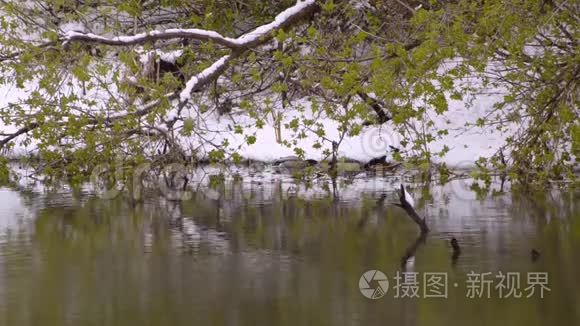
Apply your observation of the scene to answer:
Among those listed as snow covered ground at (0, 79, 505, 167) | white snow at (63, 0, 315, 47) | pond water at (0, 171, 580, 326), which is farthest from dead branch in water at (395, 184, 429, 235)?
snow covered ground at (0, 79, 505, 167)

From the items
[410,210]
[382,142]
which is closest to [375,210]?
[410,210]

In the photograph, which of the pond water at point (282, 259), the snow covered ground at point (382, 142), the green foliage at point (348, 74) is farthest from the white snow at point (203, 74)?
the snow covered ground at point (382, 142)

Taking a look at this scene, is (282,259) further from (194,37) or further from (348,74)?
(194,37)

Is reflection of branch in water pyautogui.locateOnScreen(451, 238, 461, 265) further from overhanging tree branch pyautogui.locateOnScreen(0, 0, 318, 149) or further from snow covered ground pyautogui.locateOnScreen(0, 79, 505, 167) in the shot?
snow covered ground pyautogui.locateOnScreen(0, 79, 505, 167)

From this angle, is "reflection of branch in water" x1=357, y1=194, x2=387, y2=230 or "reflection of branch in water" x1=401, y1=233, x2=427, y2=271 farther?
"reflection of branch in water" x1=357, y1=194, x2=387, y2=230

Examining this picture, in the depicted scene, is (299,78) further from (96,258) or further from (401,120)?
(96,258)

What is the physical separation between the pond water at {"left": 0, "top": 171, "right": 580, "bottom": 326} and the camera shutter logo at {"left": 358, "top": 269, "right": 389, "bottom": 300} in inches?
1.8

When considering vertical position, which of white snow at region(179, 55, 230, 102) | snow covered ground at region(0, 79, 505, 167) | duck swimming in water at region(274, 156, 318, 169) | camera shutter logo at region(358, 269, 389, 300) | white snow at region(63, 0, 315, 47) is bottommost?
camera shutter logo at region(358, 269, 389, 300)

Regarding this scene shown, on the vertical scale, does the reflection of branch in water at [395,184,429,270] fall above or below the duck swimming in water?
below

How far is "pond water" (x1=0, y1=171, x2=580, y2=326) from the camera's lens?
634 cm

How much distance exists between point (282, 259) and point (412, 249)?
49.4 inches

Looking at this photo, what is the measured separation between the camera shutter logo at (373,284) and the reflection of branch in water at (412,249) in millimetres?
304

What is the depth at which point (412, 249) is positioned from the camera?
8414mm

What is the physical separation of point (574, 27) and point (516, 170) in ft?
6.52
